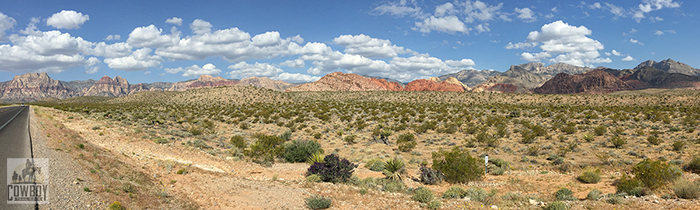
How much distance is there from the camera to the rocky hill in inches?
5586

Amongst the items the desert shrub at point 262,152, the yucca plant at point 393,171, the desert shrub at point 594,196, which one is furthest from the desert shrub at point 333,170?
the desert shrub at point 594,196

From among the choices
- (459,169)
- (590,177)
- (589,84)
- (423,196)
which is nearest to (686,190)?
(590,177)

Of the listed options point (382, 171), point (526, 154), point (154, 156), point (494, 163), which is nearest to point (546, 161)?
point (526, 154)

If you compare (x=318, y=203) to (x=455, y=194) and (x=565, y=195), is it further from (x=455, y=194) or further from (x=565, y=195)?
(x=565, y=195)

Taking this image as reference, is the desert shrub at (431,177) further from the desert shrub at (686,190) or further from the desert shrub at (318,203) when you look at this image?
the desert shrub at (686,190)

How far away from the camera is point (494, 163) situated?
15.1m

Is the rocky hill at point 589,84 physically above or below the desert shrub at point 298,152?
above

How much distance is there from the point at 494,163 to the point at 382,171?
5871mm

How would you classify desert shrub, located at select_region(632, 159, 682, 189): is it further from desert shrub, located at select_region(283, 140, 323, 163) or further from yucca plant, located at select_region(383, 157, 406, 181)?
desert shrub, located at select_region(283, 140, 323, 163)

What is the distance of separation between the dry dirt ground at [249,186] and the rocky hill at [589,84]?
166m

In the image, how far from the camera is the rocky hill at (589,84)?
14188 cm

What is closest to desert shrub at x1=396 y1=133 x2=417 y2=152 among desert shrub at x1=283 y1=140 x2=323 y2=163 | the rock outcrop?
desert shrub at x1=283 y1=140 x2=323 y2=163

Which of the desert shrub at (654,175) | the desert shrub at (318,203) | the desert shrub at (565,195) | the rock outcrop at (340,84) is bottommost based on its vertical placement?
the desert shrub at (318,203)

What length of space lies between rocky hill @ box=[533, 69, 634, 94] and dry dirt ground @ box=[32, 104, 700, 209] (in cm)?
16612
